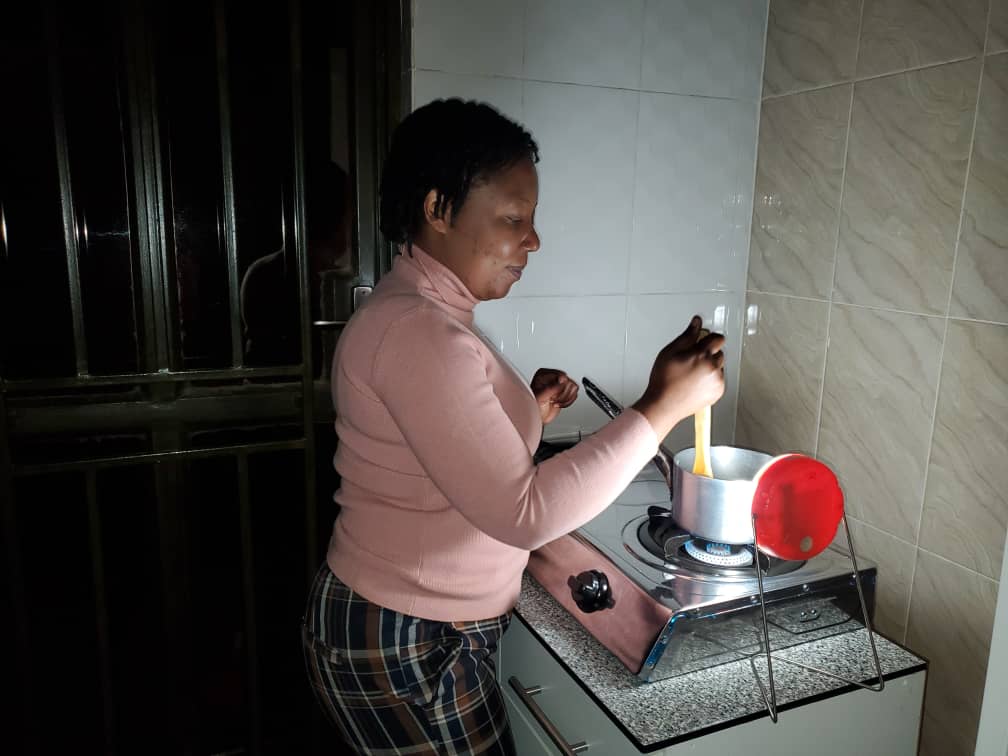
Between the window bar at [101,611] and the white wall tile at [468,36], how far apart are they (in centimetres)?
97

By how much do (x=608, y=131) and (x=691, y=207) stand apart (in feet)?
0.84

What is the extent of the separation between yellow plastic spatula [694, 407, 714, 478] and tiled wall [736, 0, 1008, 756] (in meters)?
0.49

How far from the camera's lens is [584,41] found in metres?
1.43

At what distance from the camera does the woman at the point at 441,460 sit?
2.58ft

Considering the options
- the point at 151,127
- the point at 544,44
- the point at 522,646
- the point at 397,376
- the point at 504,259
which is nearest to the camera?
the point at 397,376

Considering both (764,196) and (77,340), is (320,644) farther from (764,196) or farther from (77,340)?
(764,196)

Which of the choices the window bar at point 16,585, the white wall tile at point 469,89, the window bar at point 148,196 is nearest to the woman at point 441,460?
the white wall tile at point 469,89

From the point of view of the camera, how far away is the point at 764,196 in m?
1.62

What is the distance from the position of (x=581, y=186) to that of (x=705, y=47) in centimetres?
40

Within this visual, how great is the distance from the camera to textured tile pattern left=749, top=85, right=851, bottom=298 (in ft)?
4.67

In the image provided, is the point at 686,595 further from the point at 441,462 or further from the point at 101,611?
the point at 101,611

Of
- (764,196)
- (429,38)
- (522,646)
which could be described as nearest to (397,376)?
(522,646)

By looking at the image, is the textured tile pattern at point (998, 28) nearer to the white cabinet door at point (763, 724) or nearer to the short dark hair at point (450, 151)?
the short dark hair at point (450, 151)

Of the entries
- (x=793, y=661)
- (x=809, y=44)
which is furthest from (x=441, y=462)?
(x=809, y=44)
